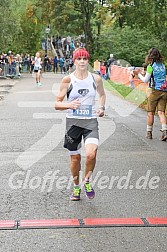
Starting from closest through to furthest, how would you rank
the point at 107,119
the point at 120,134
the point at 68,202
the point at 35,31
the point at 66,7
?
the point at 68,202 → the point at 120,134 → the point at 107,119 → the point at 66,7 → the point at 35,31

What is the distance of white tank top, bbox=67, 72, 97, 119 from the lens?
653 cm

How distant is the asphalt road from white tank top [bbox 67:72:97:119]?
105 centimetres

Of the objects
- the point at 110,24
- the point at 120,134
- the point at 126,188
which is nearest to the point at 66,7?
the point at 110,24

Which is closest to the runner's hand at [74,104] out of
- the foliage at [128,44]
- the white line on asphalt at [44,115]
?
the white line on asphalt at [44,115]

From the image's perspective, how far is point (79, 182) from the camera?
7.13m

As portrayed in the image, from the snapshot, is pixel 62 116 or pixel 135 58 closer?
pixel 62 116

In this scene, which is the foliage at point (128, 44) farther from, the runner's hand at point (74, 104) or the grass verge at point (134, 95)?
the runner's hand at point (74, 104)

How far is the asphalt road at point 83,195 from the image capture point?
513 centimetres

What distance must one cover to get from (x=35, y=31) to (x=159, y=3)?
40682 mm

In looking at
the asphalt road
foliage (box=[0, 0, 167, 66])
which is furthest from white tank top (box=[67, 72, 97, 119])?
foliage (box=[0, 0, 167, 66])

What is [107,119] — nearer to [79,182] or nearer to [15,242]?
[79,182]

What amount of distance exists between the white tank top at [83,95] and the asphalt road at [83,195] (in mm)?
1045

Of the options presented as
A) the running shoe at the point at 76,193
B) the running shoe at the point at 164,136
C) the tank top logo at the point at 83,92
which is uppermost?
the tank top logo at the point at 83,92

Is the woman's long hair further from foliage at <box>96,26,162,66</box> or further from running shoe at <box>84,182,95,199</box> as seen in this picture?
foliage at <box>96,26,162,66</box>
